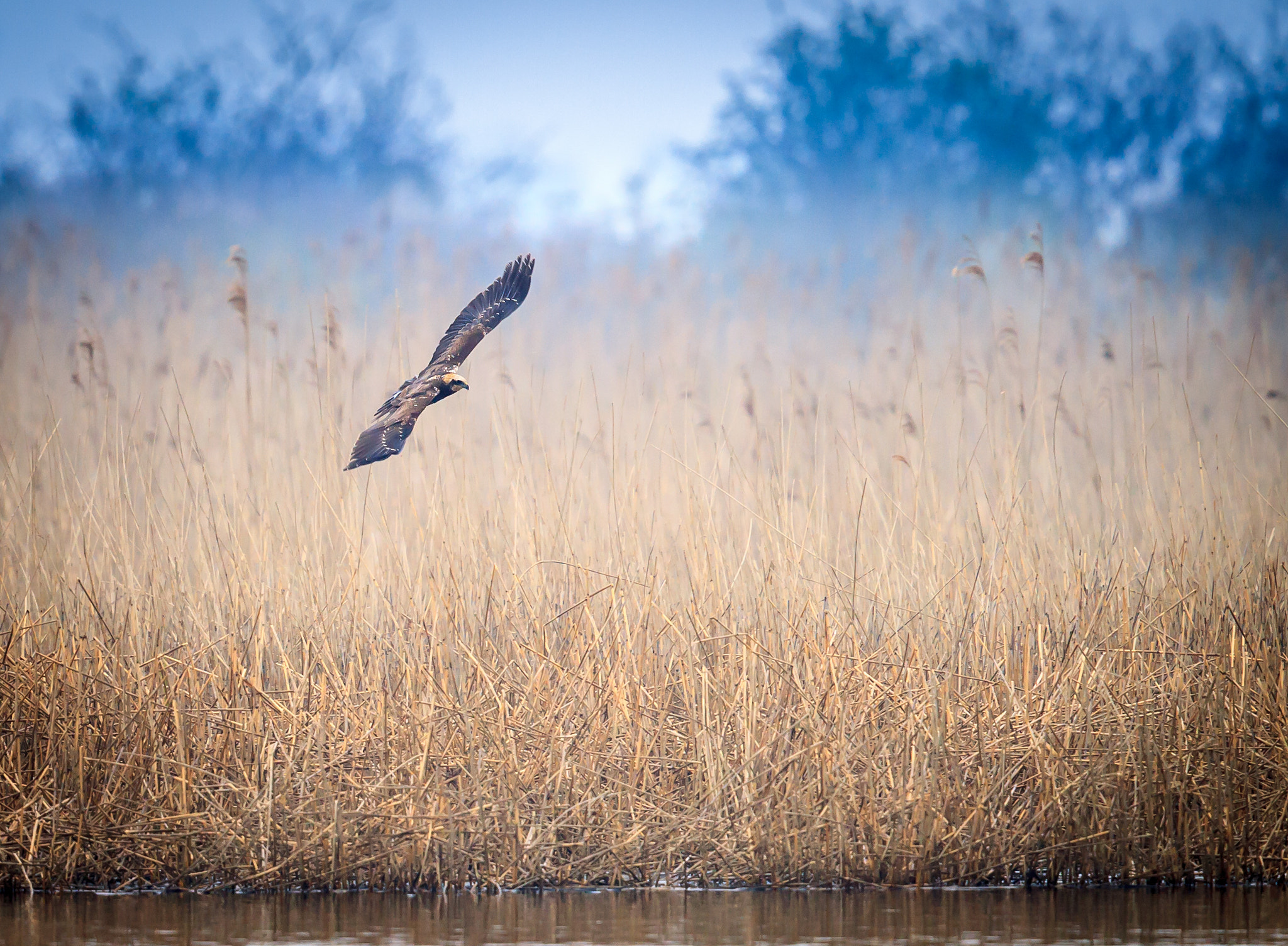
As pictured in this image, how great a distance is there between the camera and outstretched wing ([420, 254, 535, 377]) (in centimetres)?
571

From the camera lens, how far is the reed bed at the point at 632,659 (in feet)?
13.9

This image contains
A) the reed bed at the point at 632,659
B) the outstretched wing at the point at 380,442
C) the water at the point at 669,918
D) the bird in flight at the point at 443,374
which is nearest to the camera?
the water at the point at 669,918

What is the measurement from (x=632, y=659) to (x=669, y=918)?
3.37 feet

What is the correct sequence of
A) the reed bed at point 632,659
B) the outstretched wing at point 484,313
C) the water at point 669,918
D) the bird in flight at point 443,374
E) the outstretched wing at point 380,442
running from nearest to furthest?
the water at point 669,918
the reed bed at point 632,659
the outstretched wing at point 380,442
the bird in flight at point 443,374
the outstretched wing at point 484,313

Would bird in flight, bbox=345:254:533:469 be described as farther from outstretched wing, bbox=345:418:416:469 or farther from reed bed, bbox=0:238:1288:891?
reed bed, bbox=0:238:1288:891

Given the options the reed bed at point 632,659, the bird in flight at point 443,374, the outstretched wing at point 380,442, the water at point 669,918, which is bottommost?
the water at point 669,918

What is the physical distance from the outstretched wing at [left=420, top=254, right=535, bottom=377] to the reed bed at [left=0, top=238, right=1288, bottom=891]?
27cm

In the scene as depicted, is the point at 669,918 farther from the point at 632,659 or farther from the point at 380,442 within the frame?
the point at 380,442

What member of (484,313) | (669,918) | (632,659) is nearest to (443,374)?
(484,313)

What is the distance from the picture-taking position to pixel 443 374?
5.56 meters

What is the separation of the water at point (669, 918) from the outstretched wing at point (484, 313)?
8.33 feet

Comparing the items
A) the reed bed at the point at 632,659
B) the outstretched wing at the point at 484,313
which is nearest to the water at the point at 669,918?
the reed bed at the point at 632,659

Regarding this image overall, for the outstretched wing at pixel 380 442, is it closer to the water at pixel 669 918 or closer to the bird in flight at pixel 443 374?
the bird in flight at pixel 443 374

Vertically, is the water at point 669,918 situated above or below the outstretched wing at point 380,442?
below
